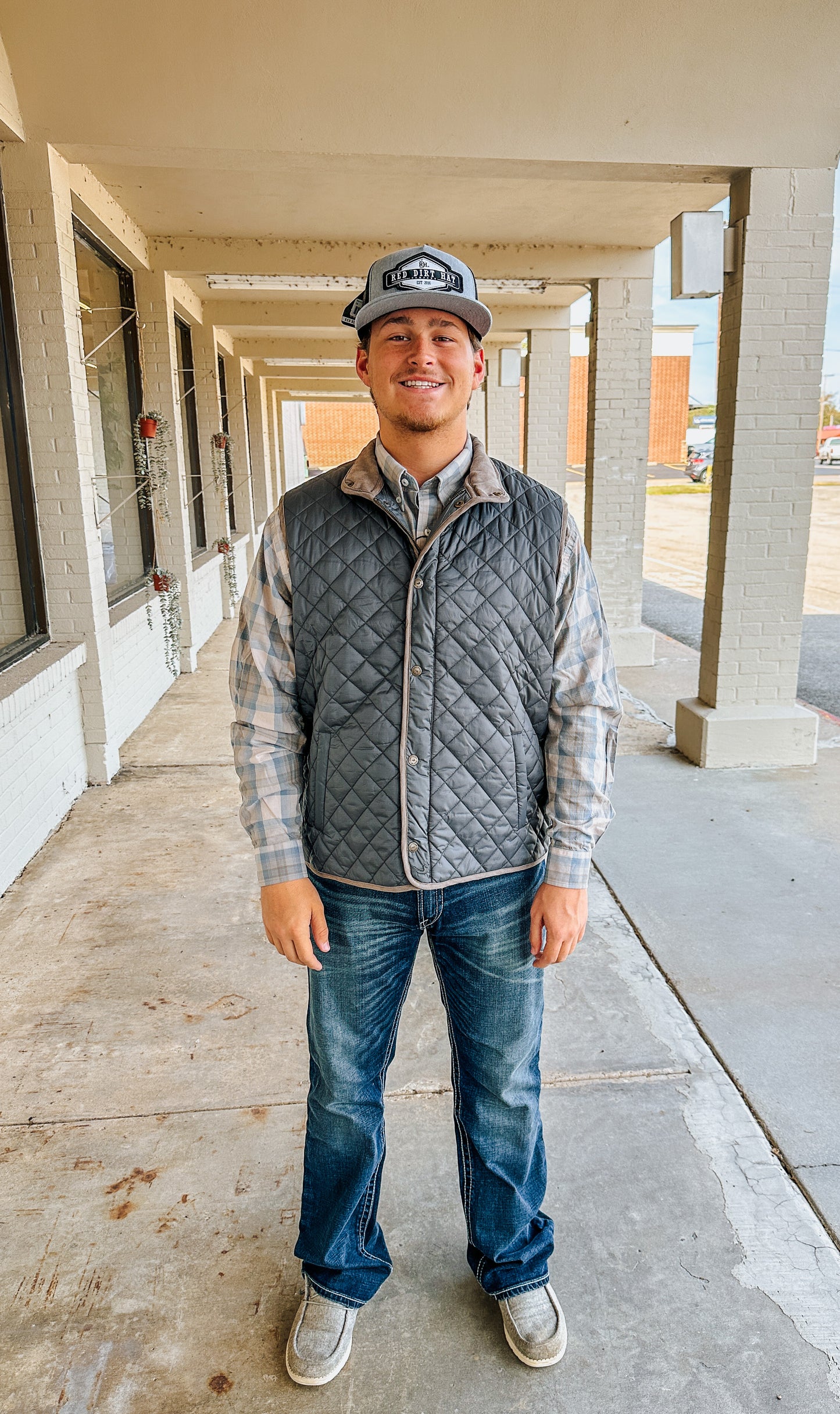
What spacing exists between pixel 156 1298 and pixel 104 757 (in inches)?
146

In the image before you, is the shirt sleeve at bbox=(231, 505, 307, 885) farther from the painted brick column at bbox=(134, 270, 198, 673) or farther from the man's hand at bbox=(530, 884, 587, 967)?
the painted brick column at bbox=(134, 270, 198, 673)

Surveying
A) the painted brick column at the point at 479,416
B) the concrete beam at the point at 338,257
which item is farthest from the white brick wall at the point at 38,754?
the painted brick column at the point at 479,416

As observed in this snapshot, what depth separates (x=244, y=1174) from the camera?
2393 millimetres

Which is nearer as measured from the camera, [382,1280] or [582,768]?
[582,768]

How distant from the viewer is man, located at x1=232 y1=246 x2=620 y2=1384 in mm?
1681

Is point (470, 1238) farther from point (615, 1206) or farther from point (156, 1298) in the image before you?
point (156, 1298)

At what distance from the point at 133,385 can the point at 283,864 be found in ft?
22.0

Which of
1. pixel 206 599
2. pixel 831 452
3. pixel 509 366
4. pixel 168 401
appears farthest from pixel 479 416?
pixel 831 452

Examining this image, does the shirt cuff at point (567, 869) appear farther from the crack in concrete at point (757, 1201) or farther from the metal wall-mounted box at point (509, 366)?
the metal wall-mounted box at point (509, 366)

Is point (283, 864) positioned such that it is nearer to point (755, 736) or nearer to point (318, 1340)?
point (318, 1340)

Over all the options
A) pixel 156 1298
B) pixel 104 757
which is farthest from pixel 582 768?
pixel 104 757

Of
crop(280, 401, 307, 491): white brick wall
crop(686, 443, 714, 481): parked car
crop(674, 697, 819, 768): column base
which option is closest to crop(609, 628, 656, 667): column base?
crop(674, 697, 819, 768): column base

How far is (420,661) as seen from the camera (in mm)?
1677

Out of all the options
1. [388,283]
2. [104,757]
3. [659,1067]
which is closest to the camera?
[388,283]
